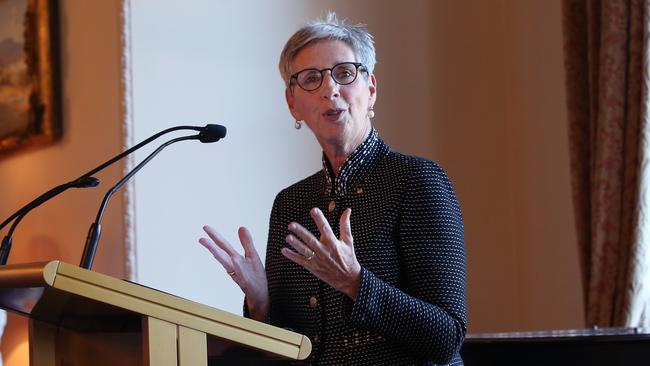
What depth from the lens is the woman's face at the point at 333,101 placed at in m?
1.98

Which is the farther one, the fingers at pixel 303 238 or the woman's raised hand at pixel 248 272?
the woman's raised hand at pixel 248 272

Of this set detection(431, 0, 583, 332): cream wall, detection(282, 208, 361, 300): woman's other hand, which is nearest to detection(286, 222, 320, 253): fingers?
detection(282, 208, 361, 300): woman's other hand

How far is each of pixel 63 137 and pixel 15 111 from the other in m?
0.49

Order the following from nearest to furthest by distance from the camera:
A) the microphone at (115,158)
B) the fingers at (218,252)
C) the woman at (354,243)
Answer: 1. the woman at (354,243)
2. the fingers at (218,252)
3. the microphone at (115,158)

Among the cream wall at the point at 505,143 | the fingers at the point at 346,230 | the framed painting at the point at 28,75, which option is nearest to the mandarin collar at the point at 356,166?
the fingers at the point at 346,230

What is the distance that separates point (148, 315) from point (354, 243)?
62cm

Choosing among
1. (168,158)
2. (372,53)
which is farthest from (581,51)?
(372,53)

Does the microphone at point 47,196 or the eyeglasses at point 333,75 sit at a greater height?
the eyeglasses at point 333,75

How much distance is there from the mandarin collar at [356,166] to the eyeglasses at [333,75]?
0.13m

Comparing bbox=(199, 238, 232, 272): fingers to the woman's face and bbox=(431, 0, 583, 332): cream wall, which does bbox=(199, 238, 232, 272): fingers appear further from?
bbox=(431, 0, 583, 332): cream wall

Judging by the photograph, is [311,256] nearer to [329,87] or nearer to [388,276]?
[388,276]

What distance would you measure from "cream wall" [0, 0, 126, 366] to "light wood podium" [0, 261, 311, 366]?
1.97 meters

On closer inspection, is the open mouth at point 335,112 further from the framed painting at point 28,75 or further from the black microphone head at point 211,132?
the framed painting at point 28,75

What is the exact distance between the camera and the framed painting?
4.12m
